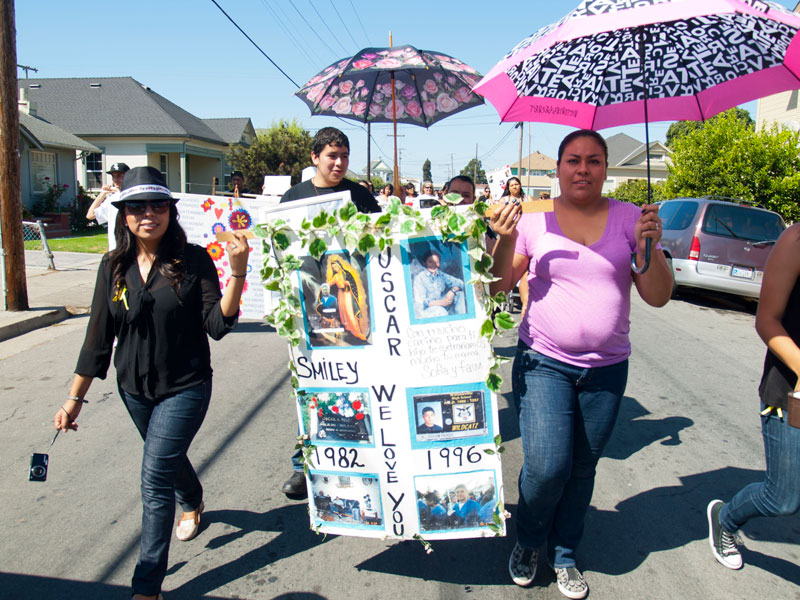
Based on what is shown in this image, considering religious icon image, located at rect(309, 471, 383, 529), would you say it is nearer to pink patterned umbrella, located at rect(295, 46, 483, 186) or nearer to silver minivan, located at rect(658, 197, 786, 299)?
pink patterned umbrella, located at rect(295, 46, 483, 186)

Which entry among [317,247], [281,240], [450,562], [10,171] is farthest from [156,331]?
[10,171]

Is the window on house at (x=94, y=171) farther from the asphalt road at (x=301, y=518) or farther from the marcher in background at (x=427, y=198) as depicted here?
the asphalt road at (x=301, y=518)

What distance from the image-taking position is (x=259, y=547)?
3.37m

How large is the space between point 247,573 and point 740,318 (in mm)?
9641

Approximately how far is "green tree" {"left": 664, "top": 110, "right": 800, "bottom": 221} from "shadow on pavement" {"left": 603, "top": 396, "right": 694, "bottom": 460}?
11627 mm

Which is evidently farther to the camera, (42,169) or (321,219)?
(42,169)

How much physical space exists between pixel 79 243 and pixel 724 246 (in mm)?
18531

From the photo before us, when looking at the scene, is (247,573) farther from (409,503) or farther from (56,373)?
(56,373)

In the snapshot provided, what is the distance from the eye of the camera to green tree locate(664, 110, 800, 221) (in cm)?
1455

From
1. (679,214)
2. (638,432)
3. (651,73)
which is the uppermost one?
(651,73)

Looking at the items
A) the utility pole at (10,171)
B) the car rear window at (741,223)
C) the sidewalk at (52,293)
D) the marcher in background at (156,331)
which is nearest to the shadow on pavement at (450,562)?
the marcher in background at (156,331)

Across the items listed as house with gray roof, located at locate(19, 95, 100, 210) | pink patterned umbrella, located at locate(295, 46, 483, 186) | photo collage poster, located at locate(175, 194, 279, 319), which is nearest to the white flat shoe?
pink patterned umbrella, located at locate(295, 46, 483, 186)

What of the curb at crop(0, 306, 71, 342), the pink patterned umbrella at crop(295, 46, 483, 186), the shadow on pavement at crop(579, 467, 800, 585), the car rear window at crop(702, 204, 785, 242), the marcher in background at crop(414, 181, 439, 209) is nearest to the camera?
the shadow on pavement at crop(579, 467, 800, 585)

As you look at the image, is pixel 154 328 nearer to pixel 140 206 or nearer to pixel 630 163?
pixel 140 206
